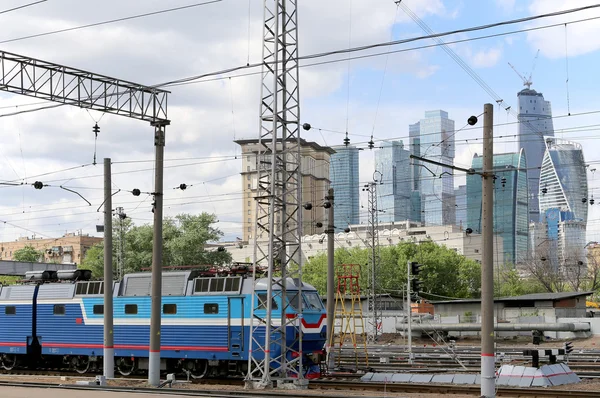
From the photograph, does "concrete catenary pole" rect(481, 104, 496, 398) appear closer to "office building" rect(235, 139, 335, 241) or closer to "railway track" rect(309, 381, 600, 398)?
"railway track" rect(309, 381, 600, 398)

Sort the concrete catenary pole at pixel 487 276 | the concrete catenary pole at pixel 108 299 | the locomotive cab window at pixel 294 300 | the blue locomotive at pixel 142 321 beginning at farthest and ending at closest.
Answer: the concrete catenary pole at pixel 108 299 < the blue locomotive at pixel 142 321 < the locomotive cab window at pixel 294 300 < the concrete catenary pole at pixel 487 276

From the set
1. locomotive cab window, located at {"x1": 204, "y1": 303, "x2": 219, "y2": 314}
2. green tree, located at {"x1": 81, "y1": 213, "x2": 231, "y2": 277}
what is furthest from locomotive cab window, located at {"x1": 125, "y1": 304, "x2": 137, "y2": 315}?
green tree, located at {"x1": 81, "y1": 213, "x2": 231, "y2": 277}

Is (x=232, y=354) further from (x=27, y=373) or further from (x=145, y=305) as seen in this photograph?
(x=27, y=373)

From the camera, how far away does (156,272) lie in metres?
28.8

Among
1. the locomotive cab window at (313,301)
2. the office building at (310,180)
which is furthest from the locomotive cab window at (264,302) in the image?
the office building at (310,180)

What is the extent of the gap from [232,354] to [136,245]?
6866cm

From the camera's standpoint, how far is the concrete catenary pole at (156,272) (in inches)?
1131

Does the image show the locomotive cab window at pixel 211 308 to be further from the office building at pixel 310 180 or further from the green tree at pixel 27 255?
the green tree at pixel 27 255

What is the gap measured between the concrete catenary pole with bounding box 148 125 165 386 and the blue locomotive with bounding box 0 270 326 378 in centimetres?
278

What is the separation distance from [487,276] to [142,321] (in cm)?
1652

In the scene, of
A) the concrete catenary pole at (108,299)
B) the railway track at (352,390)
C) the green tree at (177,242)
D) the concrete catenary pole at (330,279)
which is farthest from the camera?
the green tree at (177,242)

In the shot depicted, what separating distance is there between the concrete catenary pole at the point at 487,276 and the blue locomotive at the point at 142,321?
7369mm

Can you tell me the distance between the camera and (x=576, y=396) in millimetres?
Answer: 23328

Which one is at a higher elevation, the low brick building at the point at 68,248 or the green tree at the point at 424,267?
the low brick building at the point at 68,248
